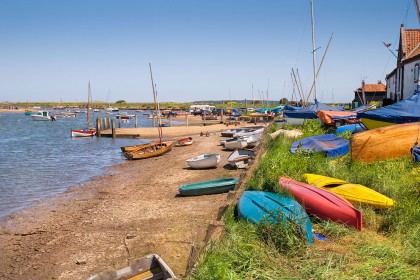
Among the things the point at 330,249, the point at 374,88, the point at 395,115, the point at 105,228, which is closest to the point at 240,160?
the point at 395,115


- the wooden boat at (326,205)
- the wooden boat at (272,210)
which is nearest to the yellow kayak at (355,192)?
the wooden boat at (326,205)

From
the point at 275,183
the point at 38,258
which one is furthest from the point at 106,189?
the point at 275,183

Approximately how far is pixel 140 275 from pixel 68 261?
3992 millimetres

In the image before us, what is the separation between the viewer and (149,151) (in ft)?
92.9

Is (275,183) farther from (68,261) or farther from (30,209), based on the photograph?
(30,209)

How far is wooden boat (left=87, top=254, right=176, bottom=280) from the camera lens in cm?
591

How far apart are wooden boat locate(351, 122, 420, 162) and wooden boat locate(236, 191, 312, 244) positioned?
488 centimetres

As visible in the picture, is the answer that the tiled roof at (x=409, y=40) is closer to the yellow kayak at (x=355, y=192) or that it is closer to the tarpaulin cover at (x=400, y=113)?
the tarpaulin cover at (x=400, y=113)

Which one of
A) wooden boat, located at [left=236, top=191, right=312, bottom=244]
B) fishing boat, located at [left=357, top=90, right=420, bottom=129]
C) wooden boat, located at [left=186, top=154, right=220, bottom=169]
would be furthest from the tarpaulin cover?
wooden boat, located at [left=236, top=191, right=312, bottom=244]

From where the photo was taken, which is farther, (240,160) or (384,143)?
(240,160)

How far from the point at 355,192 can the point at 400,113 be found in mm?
7694

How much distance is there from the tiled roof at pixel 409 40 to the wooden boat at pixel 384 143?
61.9 feet

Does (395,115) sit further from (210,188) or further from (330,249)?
(330,249)

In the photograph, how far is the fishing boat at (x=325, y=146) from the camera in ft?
42.6
